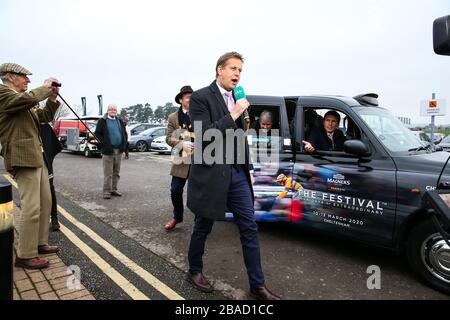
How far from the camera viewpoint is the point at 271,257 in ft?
12.5

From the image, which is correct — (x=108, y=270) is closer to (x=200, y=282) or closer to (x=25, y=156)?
(x=200, y=282)

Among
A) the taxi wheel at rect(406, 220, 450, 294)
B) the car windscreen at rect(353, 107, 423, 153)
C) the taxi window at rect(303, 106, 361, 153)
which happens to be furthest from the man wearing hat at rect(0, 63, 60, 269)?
the taxi wheel at rect(406, 220, 450, 294)

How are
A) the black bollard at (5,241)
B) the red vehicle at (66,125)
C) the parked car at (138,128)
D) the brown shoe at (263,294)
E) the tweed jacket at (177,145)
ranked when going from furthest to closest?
the parked car at (138,128), the red vehicle at (66,125), the tweed jacket at (177,145), the brown shoe at (263,294), the black bollard at (5,241)

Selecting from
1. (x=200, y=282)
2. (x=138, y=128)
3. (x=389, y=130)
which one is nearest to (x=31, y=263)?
(x=200, y=282)

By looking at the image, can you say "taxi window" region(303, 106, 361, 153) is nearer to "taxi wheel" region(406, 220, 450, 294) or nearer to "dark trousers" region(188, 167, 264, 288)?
"taxi wheel" region(406, 220, 450, 294)

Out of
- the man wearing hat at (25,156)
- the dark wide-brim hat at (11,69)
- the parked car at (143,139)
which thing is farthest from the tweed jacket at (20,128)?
the parked car at (143,139)

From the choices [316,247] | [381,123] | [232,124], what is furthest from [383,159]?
[232,124]

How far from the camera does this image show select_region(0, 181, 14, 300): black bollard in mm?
2191

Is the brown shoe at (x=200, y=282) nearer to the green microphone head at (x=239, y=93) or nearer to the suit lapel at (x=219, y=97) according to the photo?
the suit lapel at (x=219, y=97)

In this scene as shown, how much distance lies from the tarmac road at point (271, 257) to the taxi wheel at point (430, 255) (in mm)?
120

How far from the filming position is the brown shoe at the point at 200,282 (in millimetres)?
2963

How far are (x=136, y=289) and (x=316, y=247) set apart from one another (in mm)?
2255

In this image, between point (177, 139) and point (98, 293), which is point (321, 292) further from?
point (177, 139)

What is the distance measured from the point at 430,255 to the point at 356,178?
964 mm
